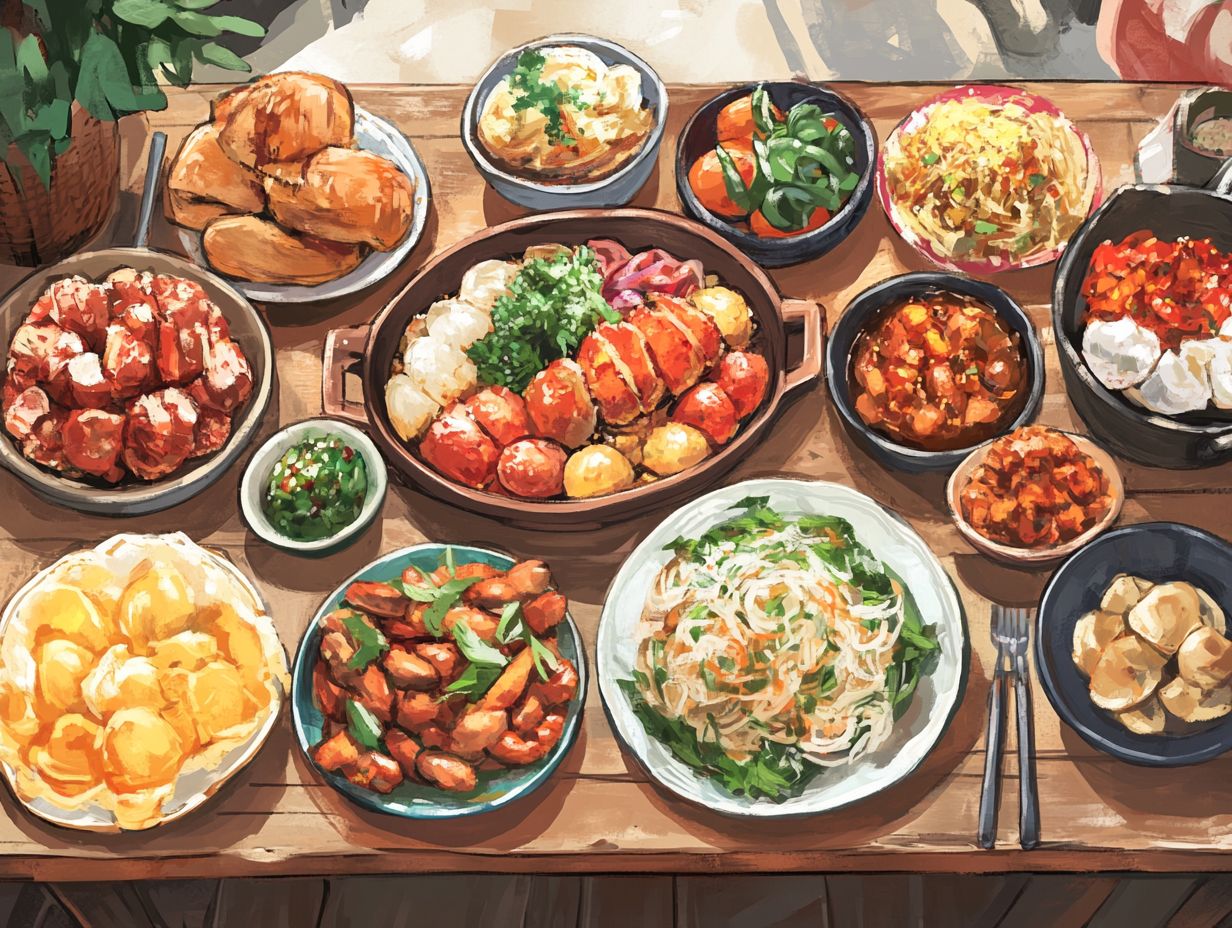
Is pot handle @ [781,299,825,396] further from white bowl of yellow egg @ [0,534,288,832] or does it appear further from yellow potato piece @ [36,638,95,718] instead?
yellow potato piece @ [36,638,95,718]

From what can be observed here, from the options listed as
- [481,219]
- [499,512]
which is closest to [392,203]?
[481,219]

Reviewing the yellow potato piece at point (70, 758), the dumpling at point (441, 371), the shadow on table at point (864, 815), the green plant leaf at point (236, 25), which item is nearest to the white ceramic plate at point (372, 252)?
the dumpling at point (441, 371)

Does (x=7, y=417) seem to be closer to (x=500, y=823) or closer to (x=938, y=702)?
(x=500, y=823)

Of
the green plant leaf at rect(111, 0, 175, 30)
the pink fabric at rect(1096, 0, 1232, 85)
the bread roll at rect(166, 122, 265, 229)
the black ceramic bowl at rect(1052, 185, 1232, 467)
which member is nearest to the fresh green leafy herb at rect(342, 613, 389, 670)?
the bread roll at rect(166, 122, 265, 229)

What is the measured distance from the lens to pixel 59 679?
1.92m

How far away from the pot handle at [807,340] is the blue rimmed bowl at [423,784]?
666mm

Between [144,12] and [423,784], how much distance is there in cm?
153

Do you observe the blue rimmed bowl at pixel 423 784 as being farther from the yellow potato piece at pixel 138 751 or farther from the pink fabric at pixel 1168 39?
the pink fabric at pixel 1168 39

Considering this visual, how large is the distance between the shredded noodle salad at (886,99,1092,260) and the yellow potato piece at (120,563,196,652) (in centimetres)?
168

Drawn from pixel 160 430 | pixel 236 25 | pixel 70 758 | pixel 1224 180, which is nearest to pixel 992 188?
pixel 1224 180

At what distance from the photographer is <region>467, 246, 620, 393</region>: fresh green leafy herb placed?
2154 millimetres

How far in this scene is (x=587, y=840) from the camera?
193cm

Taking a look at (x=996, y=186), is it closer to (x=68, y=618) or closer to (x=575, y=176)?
(x=575, y=176)

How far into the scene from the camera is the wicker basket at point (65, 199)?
2.12m
